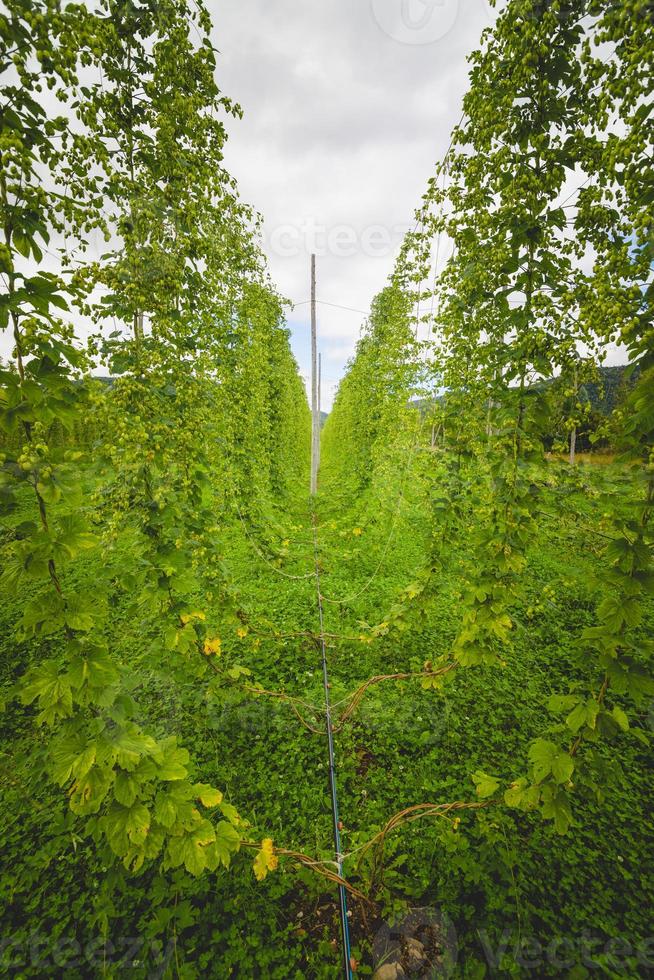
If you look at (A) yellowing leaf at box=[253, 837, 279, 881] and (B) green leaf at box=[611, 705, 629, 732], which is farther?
(A) yellowing leaf at box=[253, 837, 279, 881]

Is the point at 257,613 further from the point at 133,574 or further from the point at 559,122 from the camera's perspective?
the point at 559,122

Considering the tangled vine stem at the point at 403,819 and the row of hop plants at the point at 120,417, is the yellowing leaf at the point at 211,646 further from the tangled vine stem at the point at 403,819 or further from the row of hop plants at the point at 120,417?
the tangled vine stem at the point at 403,819

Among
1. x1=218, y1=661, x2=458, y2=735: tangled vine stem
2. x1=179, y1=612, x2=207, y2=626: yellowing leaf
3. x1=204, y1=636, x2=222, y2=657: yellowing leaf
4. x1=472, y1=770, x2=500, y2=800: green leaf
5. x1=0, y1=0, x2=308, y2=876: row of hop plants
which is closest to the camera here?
x1=0, y1=0, x2=308, y2=876: row of hop plants

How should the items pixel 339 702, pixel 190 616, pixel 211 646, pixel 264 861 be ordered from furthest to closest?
1. pixel 339 702
2. pixel 211 646
3. pixel 190 616
4. pixel 264 861

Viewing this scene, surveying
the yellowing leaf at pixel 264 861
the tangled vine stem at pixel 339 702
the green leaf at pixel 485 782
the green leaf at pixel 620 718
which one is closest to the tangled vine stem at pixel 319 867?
the yellowing leaf at pixel 264 861

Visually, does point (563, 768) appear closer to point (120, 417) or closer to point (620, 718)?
point (620, 718)

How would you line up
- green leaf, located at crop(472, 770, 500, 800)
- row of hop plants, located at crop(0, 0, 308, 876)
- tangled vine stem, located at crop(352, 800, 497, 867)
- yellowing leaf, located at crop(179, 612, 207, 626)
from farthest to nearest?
yellowing leaf, located at crop(179, 612, 207, 626) → tangled vine stem, located at crop(352, 800, 497, 867) → green leaf, located at crop(472, 770, 500, 800) → row of hop plants, located at crop(0, 0, 308, 876)

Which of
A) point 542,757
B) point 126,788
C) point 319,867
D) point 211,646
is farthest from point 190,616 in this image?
point 542,757

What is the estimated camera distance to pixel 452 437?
4.17 m

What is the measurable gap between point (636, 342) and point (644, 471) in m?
0.66

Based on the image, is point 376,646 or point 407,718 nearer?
point 407,718

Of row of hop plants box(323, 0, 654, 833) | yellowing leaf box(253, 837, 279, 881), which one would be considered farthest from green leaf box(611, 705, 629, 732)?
yellowing leaf box(253, 837, 279, 881)

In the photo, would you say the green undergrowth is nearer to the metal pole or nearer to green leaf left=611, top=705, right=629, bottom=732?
the metal pole

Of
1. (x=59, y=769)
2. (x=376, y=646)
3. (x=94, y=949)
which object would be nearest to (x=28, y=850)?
(x=94, y=949)
